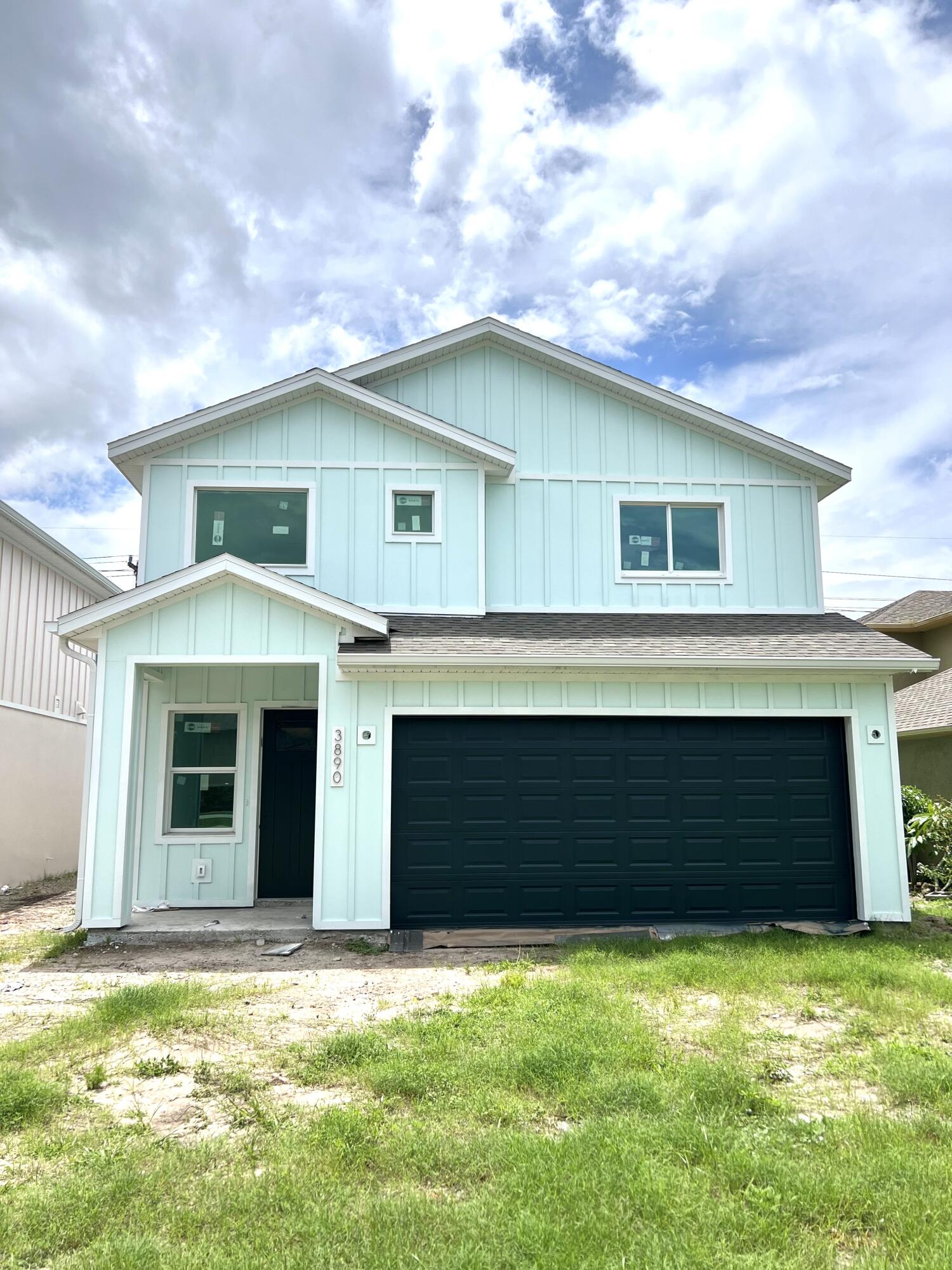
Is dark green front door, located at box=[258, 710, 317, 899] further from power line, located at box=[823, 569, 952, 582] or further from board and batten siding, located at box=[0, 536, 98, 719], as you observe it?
power line, located at box=[823, 569, 952, 582]

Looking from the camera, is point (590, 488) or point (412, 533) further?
point (590, 488)

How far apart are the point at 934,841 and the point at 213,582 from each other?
35.7 feet

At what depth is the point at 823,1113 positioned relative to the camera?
14.3 ft

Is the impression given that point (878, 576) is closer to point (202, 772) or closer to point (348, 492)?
point (348, 492)

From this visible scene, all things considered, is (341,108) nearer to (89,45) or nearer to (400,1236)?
(89,45)

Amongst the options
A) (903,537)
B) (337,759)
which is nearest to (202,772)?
(337,759)

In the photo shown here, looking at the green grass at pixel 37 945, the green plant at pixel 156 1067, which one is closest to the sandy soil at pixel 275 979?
A: the green grass at pixel 37 945

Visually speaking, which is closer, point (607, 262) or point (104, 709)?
point (104, 709)

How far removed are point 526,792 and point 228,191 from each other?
9.73m

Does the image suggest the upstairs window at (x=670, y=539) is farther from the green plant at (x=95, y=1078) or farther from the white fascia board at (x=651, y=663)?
the green plant at (x=95, y=1078)

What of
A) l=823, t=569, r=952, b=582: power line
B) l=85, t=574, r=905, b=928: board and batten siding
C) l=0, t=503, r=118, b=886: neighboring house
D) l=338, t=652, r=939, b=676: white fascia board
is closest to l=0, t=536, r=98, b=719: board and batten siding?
l=0, t=503, r=118, b=886: neighboring house

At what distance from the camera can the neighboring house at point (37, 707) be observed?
13344mm

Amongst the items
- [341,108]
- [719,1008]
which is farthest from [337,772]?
[341,108]

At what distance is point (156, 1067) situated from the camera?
503 cm
